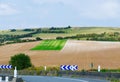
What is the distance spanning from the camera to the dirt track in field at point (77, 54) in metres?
82.1

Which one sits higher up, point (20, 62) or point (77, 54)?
point (20, 62)

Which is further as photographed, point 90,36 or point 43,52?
point 90,36

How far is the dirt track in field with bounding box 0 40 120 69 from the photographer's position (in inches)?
3231

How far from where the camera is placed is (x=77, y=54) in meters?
93.3

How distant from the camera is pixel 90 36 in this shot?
445 feet

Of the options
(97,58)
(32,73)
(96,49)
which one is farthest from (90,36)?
(32,73)

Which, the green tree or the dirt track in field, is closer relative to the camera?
the green tree

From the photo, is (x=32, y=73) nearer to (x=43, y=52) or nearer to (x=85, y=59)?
(x=85, y=59)

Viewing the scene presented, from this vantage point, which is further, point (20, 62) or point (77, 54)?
point (77, 54)

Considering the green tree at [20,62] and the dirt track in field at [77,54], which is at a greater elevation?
the green tree at [20,62]

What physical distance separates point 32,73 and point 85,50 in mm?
40147

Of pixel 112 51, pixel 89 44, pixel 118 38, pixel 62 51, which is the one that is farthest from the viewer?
pixel 118 38

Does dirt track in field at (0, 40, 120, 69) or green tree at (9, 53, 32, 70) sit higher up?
green tree at (9, 53, 32, 70)

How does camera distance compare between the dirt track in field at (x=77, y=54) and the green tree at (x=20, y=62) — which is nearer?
the green tree at (x=20, y=62)
